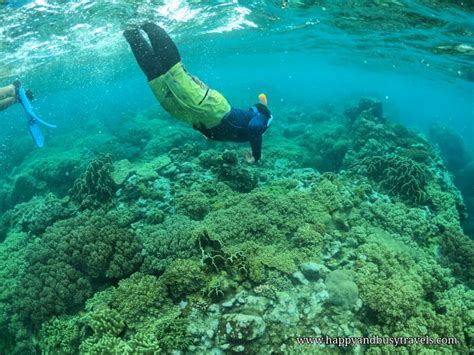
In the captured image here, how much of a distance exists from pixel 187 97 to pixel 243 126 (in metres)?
1.25

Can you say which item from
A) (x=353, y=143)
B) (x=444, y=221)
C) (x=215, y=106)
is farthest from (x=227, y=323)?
(x=353, y=143)

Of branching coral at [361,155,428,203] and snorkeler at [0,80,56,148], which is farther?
branching coral at [361,155,428,203]

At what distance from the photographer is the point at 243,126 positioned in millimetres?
6367

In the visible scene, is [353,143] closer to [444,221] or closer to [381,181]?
[381,181]

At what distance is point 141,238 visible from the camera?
7863 mm

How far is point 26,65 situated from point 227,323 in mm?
26260

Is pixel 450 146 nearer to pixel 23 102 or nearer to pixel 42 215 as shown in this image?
pixel 42 215

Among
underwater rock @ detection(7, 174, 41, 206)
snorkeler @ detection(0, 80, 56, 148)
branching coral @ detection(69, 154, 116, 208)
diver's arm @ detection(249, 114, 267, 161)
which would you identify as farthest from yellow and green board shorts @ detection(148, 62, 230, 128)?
underwater rock @ detection(7, 174, 41, 206)

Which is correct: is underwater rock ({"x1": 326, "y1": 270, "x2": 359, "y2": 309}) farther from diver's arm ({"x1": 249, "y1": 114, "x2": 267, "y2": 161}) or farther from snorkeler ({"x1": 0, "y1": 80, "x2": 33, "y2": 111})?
snorkeler ({"x1": 0, "y1": 80, "x2": 33, "y2": 111})

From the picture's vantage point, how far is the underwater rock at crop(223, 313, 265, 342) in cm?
494

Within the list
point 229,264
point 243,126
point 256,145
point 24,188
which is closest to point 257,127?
point 243,126

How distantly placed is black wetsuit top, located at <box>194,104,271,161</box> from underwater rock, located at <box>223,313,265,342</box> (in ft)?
11.0

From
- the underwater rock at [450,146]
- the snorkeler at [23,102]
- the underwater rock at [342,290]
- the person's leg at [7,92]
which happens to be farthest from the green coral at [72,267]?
the underwater rock at [450,146]

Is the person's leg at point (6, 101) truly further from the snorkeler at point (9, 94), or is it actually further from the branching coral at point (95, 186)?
the branching coral at point (95, 186)
